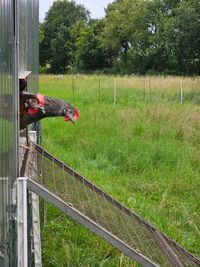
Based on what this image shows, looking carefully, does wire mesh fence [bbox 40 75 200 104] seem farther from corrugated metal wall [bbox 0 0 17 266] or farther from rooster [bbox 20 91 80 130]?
A: corrugated metal wall [bbox 0 0 17 266]

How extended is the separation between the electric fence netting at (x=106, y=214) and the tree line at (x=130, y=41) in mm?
38626

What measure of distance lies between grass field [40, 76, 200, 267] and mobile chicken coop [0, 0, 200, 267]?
2.15 feet

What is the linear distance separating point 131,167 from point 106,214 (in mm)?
4631

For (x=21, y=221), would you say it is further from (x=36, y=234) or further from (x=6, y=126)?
(x=36, y=234)

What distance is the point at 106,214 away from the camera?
3803 mm

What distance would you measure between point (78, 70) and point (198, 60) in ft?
39.9

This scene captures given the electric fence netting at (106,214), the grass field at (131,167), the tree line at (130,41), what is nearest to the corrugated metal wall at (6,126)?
the electric fence netting at (106,214)

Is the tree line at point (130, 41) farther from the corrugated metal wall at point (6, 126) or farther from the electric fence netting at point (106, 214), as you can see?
the corrugated metal wall at point (6, 126)

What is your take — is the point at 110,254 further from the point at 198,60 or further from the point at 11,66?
the point at 198,60

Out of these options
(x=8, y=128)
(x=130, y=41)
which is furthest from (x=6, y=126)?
(x=130, y=41)

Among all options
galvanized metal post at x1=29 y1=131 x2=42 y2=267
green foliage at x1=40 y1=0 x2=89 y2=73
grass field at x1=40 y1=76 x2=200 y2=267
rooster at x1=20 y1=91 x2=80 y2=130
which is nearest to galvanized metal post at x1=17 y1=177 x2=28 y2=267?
galvanized metal post at x1=29 y1=131 x2=42 y2=267

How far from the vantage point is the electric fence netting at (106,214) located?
3309mm

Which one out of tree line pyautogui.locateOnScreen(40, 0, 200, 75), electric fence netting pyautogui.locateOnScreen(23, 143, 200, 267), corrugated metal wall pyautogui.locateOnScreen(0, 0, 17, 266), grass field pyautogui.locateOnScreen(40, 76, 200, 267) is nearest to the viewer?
corrugated metal wall pyautogui.locateOnScreen(0, 0, 17, 266)

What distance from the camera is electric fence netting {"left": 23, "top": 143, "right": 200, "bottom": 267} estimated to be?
331 cm
